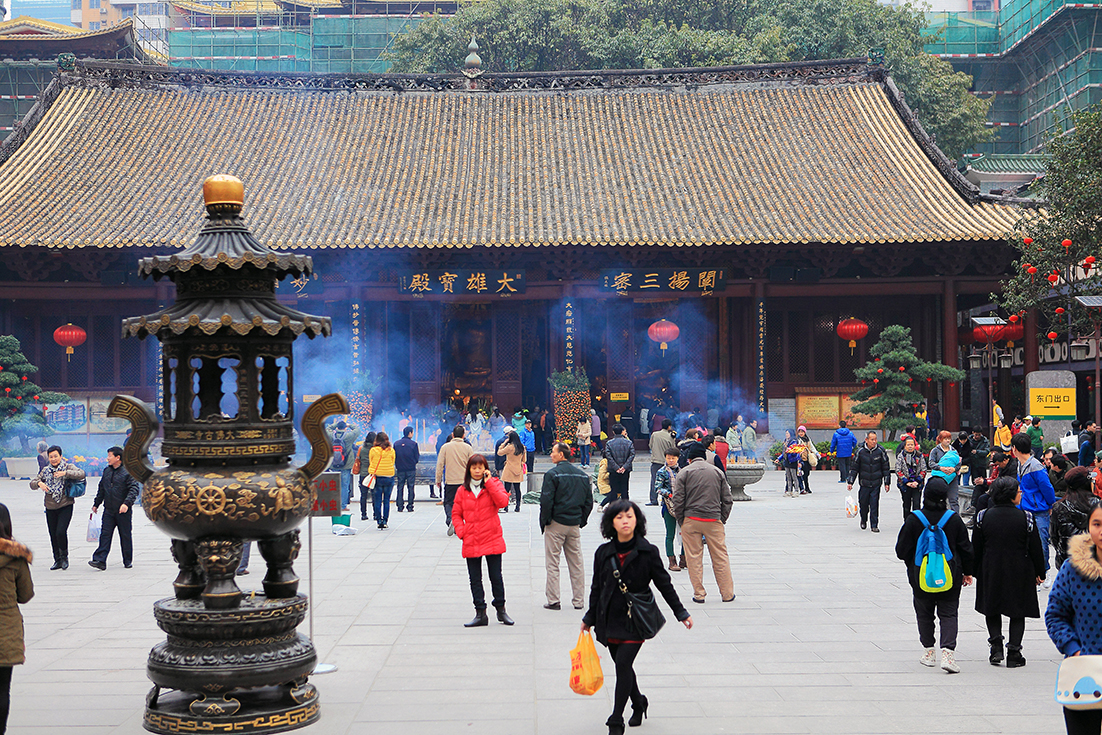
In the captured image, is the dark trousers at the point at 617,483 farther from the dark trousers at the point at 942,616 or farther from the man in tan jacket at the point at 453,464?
the dark trousers at the point at 942,616

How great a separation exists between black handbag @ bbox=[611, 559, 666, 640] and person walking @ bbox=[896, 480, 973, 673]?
2011 mm

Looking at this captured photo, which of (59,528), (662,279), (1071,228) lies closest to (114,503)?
(59,528)

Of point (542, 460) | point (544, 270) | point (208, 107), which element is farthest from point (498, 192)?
point (208, 107)

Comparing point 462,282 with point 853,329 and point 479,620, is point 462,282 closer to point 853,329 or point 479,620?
point 853,329

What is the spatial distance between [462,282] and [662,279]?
433 cm

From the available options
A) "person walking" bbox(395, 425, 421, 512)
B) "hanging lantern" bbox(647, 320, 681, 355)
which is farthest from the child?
"hanging lantern" bbox(647, 320, 681, 355)

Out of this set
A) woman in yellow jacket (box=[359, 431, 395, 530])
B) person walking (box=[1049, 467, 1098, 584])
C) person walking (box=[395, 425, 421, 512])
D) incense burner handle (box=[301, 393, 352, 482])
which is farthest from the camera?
person walking (box=[395, 425, 421, 512])

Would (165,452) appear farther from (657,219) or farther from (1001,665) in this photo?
(657,219)

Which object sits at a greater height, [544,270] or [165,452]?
[544,270]

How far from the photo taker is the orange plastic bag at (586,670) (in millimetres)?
5258

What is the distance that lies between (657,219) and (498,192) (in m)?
3.78

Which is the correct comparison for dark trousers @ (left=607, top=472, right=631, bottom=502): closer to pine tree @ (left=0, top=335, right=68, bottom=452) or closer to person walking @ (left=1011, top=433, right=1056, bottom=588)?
person walking @ (left=1011, top=433, right=1056, bottom=588)

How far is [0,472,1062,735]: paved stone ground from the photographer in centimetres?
561

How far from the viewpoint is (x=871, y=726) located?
5438mm
